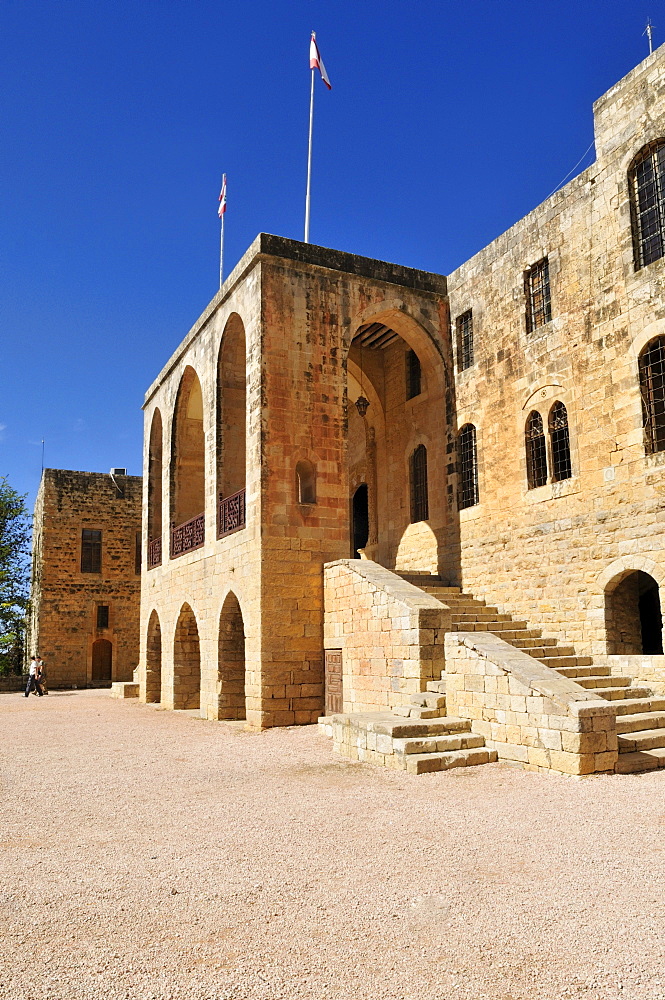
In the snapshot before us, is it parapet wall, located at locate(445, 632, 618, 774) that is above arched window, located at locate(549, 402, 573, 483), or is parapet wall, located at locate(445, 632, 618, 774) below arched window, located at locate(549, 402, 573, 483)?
below

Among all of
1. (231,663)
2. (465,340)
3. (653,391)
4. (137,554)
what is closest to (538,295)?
(465,340)

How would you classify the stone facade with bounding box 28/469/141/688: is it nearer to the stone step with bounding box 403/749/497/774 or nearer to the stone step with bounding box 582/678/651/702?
the stone step with bounding box 582/678/651/702

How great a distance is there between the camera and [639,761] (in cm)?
683

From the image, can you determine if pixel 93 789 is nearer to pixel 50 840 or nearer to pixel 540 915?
pixel 50 840

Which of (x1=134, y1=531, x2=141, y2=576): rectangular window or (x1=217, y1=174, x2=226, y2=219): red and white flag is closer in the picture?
(x1=217, y1=174, x2=226, y2=219): red and white flag

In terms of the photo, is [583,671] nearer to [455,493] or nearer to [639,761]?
[639,761]

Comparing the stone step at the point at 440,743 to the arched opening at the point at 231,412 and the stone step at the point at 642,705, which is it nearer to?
the stone step at the point at 642,705

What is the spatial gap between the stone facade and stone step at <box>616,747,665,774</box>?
23.5 meters

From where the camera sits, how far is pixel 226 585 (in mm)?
13328

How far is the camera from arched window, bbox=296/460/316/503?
12511 mm

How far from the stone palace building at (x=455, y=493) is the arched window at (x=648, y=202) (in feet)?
0.09

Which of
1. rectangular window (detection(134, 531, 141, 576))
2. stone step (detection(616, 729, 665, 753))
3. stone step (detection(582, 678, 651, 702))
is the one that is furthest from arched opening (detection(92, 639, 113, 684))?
stone step (detection(616, 729, 665, 753))

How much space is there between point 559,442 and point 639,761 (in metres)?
5.69

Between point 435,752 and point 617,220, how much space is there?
24.8 ft
